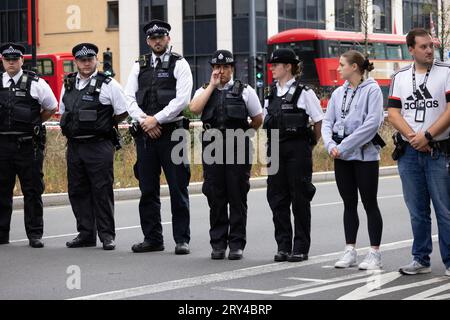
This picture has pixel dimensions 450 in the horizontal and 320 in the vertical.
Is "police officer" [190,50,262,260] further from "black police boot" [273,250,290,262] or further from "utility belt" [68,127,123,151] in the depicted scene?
"utility belt" [68,127,123,151]

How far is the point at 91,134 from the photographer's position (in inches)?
421

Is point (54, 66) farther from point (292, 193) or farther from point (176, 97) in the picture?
point (292, 193)

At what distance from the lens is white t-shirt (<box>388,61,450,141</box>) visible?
825 cm

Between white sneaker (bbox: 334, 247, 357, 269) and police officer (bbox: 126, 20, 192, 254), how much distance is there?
1.82 m

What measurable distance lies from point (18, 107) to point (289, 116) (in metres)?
3.27

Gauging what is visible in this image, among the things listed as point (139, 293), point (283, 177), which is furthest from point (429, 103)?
point (139, 293)

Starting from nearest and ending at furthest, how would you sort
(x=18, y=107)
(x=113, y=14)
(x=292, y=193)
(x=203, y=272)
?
(x=203, y=272) → (x=292, y=193) → (x=18, y=107) → (x=113, y=14)

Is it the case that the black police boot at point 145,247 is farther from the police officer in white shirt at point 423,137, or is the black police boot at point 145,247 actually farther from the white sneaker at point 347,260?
the police officer in white shirt at point 423,137

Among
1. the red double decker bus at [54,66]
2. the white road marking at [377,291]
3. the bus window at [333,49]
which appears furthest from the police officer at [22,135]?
the red double decker bus at [54,66]

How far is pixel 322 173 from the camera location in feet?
69.6

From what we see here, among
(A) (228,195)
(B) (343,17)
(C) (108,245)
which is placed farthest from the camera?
(B) (343,17)

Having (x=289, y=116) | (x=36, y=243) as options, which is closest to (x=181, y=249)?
(x=36, y=243)

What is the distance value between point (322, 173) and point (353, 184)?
477 inches
